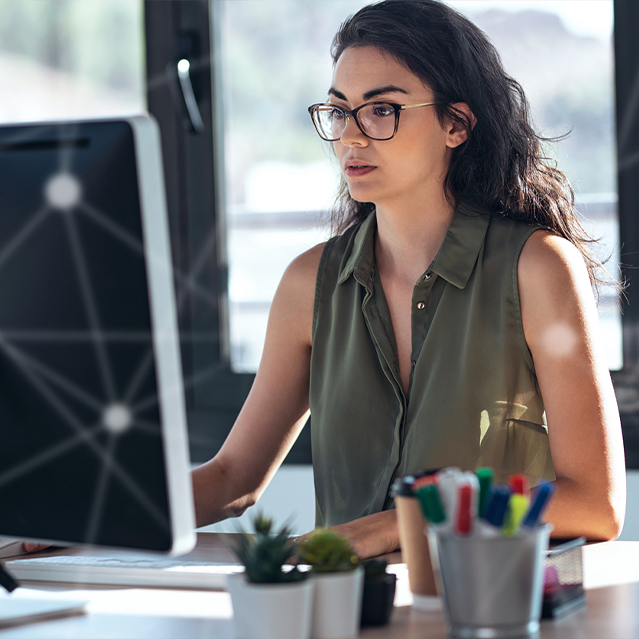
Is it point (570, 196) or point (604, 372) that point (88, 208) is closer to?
point (604, 372)

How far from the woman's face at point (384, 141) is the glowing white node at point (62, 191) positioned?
761 millimetres

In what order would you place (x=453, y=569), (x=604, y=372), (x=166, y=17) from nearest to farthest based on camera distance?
(x=453, y=569) < (x=604, y=372) < (x=166, y=17)

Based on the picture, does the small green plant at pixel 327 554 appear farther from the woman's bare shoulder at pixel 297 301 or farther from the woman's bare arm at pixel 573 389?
the woman's bare shoulder at pixel 297 301

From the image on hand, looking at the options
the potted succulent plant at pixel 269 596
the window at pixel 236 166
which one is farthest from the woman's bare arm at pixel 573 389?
the window at pixel 236 166

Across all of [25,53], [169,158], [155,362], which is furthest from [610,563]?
[25,53]

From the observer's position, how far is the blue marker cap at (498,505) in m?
0.65

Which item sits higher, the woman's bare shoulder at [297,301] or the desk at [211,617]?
the woman's bare shoulder at [297,301]

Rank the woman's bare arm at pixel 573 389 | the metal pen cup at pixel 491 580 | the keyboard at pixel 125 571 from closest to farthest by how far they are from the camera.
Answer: the metal pen cup at pixel 491 580 < the keyboard at pixel 125 571 < the woman's bare arm at pixel 573 389

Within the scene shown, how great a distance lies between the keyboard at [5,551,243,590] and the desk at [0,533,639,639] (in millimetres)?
21

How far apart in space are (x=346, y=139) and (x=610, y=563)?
0.80 m

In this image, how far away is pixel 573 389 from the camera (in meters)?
1.21

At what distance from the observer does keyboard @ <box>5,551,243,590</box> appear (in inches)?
35.9

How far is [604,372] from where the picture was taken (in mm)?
1227

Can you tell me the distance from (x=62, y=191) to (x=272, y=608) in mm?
391
